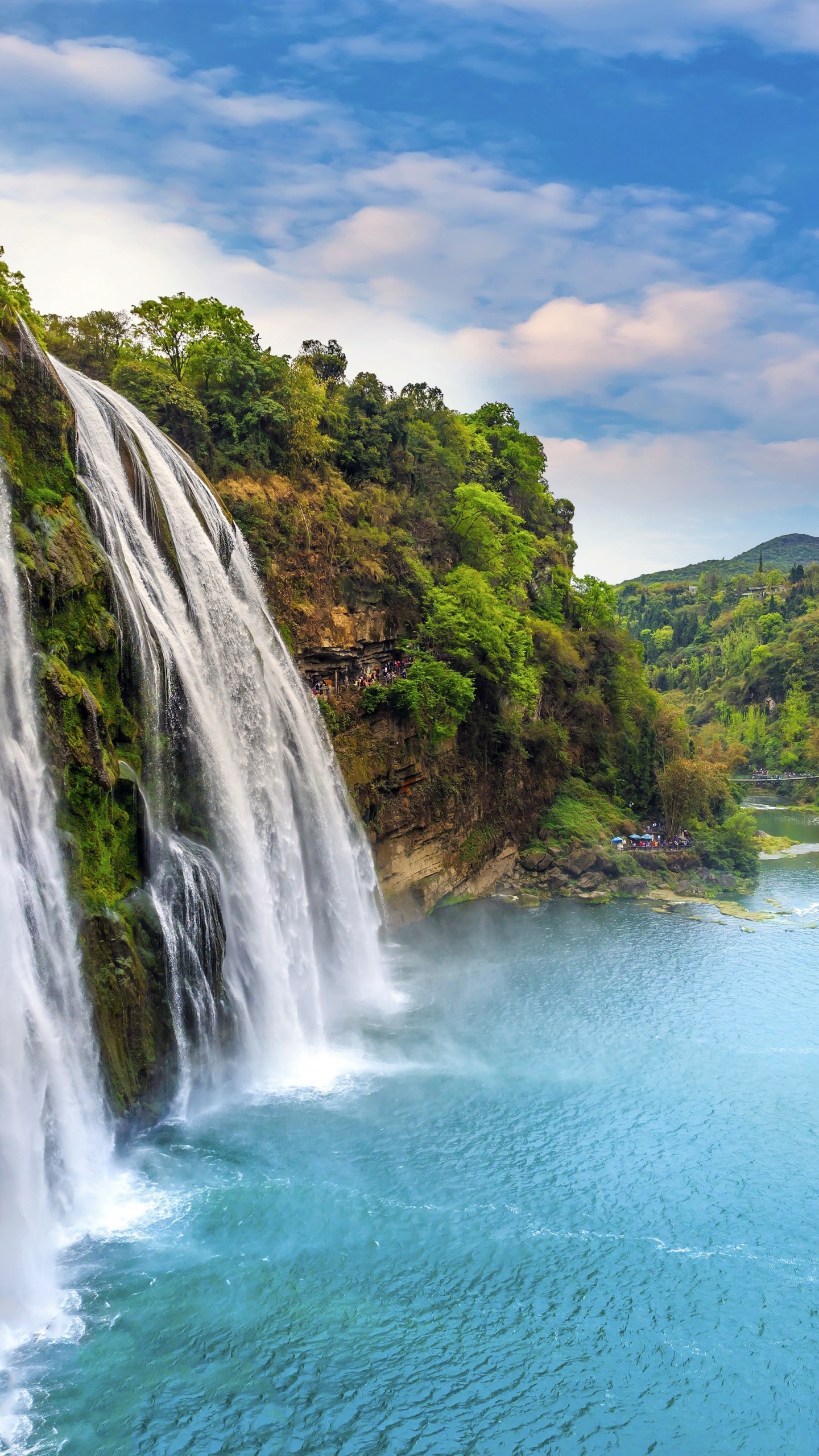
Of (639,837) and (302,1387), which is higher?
(639,837)

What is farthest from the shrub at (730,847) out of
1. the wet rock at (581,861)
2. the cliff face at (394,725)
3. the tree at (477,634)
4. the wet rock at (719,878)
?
the tree at (477,634)

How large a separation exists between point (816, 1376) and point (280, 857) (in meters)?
14.7

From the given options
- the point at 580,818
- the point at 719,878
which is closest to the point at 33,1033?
the point at 580,818

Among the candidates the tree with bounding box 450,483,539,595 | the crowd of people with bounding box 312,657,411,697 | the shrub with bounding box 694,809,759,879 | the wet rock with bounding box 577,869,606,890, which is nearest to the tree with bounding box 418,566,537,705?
the tree with bounding box 450,483,539,595

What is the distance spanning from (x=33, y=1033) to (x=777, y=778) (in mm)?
69704

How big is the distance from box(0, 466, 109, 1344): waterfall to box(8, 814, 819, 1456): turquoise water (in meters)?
0.78

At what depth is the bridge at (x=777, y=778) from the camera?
A: 7275 cm

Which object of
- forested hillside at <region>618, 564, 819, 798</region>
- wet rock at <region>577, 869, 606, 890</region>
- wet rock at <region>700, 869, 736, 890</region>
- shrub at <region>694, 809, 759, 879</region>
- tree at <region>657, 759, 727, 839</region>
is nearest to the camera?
wet rock at <region>577, 869, 606, 890</region>

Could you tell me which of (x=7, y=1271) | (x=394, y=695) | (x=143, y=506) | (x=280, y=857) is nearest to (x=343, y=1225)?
(x=7, y=1271)

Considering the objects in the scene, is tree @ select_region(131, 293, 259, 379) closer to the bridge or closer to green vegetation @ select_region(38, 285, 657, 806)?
green vegetation @ select_region(38, 285, 657, 806)

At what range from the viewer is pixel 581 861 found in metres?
38.6

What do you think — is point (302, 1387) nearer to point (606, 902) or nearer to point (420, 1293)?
point (420, 1293)

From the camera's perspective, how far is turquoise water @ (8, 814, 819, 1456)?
11.6 meters

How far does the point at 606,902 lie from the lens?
119ft
